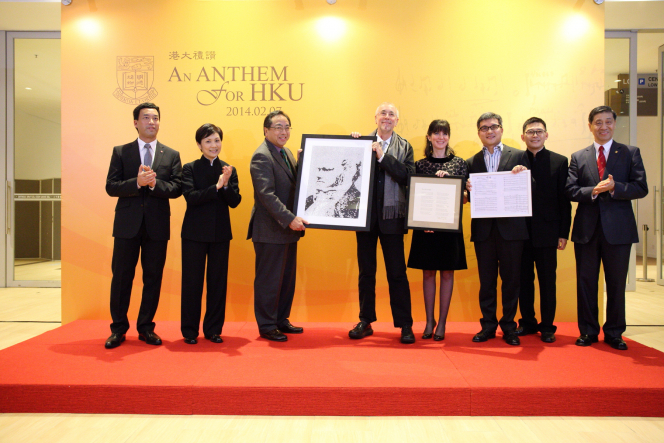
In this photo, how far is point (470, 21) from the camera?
4094 millimetres

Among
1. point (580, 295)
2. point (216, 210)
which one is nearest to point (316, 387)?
point (216, 210)

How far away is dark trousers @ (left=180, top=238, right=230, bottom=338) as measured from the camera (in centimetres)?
329

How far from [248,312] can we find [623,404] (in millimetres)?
3000

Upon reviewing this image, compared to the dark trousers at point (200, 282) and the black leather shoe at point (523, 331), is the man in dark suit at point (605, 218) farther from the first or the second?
the dark trousers at point (200, 282)

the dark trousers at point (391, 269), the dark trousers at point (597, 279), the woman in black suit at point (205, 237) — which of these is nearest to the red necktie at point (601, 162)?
the dark trousers at point (597, 279)

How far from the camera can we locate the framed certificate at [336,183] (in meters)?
3.25

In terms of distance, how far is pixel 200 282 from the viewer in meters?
3.31

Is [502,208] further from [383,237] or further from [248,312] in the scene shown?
[248,312]

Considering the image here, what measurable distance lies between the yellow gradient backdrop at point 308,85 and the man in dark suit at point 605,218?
0.85 meters

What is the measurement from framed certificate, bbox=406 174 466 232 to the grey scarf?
0.34ft

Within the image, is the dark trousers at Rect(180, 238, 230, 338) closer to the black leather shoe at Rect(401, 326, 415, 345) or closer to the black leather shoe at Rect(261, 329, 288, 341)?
the black leather shoe at Rect(261, 329, 288, 341)

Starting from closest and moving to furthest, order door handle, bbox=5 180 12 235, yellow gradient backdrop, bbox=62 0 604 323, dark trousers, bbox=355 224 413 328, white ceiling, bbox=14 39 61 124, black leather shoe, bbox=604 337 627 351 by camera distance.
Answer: black leather shoe, bbox=604 337 627 351 < dark trousers, bbox=355 224 413 328 < yellow gradient backdrop, bbox=62 0 604 323 < white ceiling, bbox=14 39 61 124 < door handle, bbox=5 180 12 235

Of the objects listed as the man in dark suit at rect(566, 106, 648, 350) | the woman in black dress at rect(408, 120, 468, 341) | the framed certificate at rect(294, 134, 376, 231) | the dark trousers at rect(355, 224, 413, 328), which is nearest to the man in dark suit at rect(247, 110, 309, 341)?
the framed certificate at rect(294, 134, 376, 231)

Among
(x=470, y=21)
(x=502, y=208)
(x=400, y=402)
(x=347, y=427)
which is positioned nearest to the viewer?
(x=347, y=427)
